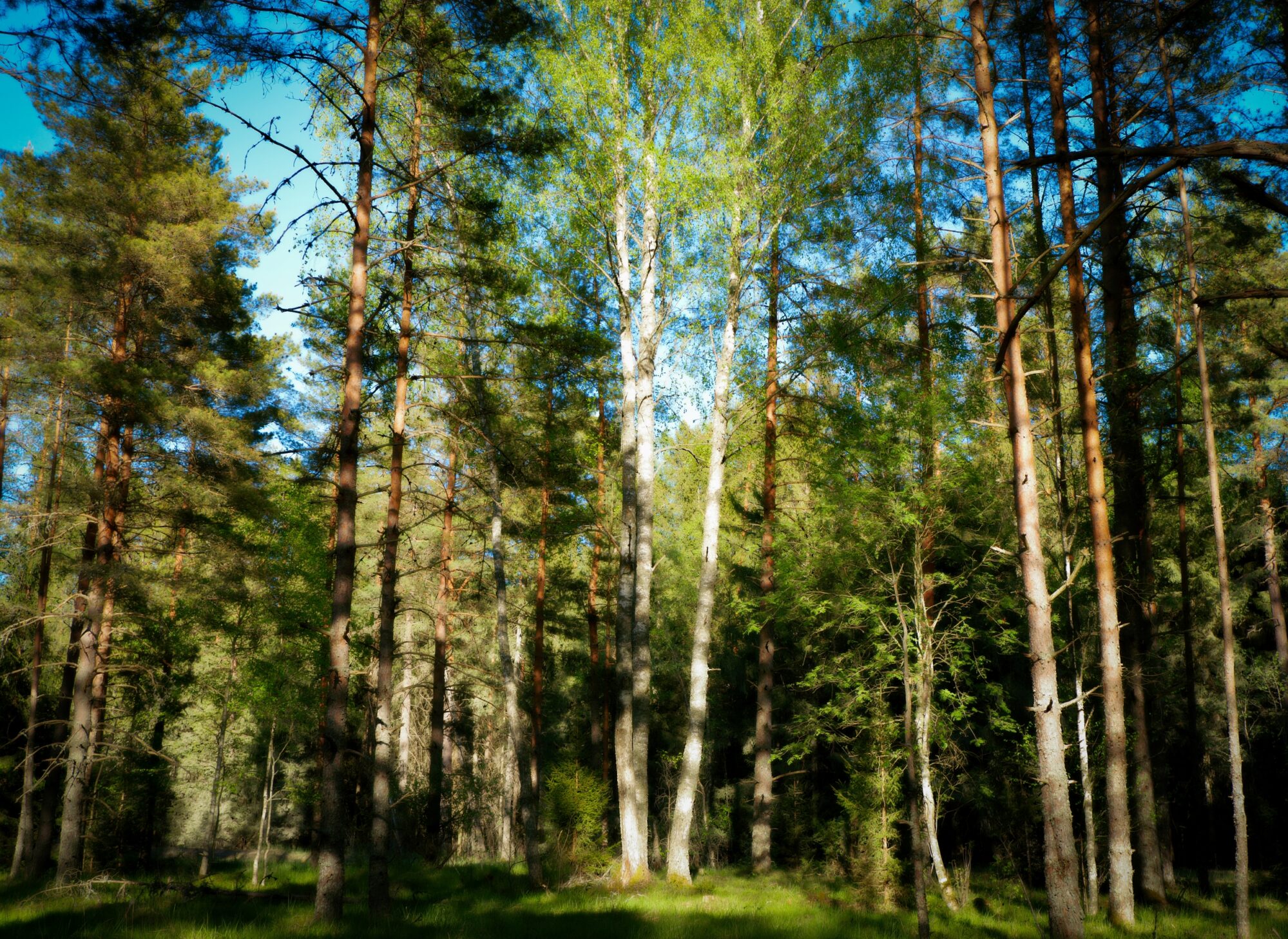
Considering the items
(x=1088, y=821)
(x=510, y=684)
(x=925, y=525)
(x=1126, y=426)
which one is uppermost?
(x=1126, y=426)

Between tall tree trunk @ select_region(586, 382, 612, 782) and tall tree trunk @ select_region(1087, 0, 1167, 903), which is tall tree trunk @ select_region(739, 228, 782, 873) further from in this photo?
tall tree trunk @ select_region(1087, 0, 1167, 903)

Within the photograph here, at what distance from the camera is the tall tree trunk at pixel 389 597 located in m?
8.21

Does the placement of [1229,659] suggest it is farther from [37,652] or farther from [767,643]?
[37,652]

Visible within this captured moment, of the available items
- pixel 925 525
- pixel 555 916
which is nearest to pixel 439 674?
pixel 555 916

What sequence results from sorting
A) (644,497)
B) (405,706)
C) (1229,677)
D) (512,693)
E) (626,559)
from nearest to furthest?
(1229,677), (644,497), (626,559), (512,693), (405,706)

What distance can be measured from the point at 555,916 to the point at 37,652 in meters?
14.7

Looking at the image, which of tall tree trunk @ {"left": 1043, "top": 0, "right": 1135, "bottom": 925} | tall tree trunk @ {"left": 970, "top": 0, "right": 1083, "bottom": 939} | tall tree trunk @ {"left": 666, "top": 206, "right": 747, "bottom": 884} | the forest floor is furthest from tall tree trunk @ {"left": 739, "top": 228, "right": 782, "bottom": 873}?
tall tree trunk @ {"left": 970, "top": 0, "right": 1083, "bottom": 939}

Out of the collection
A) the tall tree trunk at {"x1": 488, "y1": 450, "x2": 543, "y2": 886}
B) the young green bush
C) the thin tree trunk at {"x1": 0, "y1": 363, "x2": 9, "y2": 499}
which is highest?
the thin tree trunk at {"x1": 0, "y1": 363, "x2": 9, "y2": 499}

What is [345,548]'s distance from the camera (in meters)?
7.70

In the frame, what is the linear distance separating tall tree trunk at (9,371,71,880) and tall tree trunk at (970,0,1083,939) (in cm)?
1248

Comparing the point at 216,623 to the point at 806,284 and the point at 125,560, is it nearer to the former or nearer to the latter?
the point at 125,560

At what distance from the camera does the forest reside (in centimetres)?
831

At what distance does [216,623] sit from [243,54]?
11681mm

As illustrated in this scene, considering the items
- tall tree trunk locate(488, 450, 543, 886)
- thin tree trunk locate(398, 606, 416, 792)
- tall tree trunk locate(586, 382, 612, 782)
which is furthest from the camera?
thin tree trunk locate(398, 606, 416, 792)
